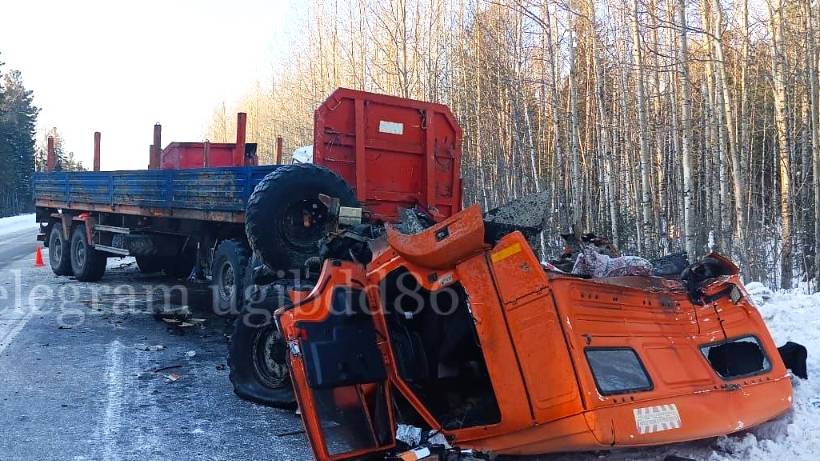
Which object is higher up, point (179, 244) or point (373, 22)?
point (373, 22)

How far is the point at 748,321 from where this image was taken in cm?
411

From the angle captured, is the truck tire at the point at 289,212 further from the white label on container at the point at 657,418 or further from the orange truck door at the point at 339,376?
the white label on container at the point at 657,418

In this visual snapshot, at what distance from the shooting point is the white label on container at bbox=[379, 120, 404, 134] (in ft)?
26.4

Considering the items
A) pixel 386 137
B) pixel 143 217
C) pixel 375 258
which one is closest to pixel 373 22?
pixel 143 217

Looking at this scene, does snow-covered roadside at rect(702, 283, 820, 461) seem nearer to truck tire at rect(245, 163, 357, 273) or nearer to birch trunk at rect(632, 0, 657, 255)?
truck tire at rect(245, 163, 357, 273)

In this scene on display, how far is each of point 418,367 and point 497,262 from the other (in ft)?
3.20

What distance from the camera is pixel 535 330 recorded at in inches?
132

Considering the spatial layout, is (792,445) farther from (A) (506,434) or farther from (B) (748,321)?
(A) (506,434)

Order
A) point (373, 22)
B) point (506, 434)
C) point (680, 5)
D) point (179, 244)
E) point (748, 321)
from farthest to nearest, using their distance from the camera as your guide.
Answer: point (373, 22) < point (179, 244) < point (680, 5) < point (748, 321) < point (506, 434)

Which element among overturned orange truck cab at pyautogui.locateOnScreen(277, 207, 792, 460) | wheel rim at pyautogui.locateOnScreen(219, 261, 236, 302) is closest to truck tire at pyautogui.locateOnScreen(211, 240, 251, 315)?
wheel rim at pyautogui.locateOnScreen(219, 261, 236, 302)

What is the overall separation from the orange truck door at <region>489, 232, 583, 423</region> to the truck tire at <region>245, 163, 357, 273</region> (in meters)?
3.07

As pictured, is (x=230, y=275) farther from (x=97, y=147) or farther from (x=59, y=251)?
(x=97, y=147)

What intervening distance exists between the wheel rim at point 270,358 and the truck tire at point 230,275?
217 centimetres

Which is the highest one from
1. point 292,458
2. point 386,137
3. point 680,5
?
point 680,5
